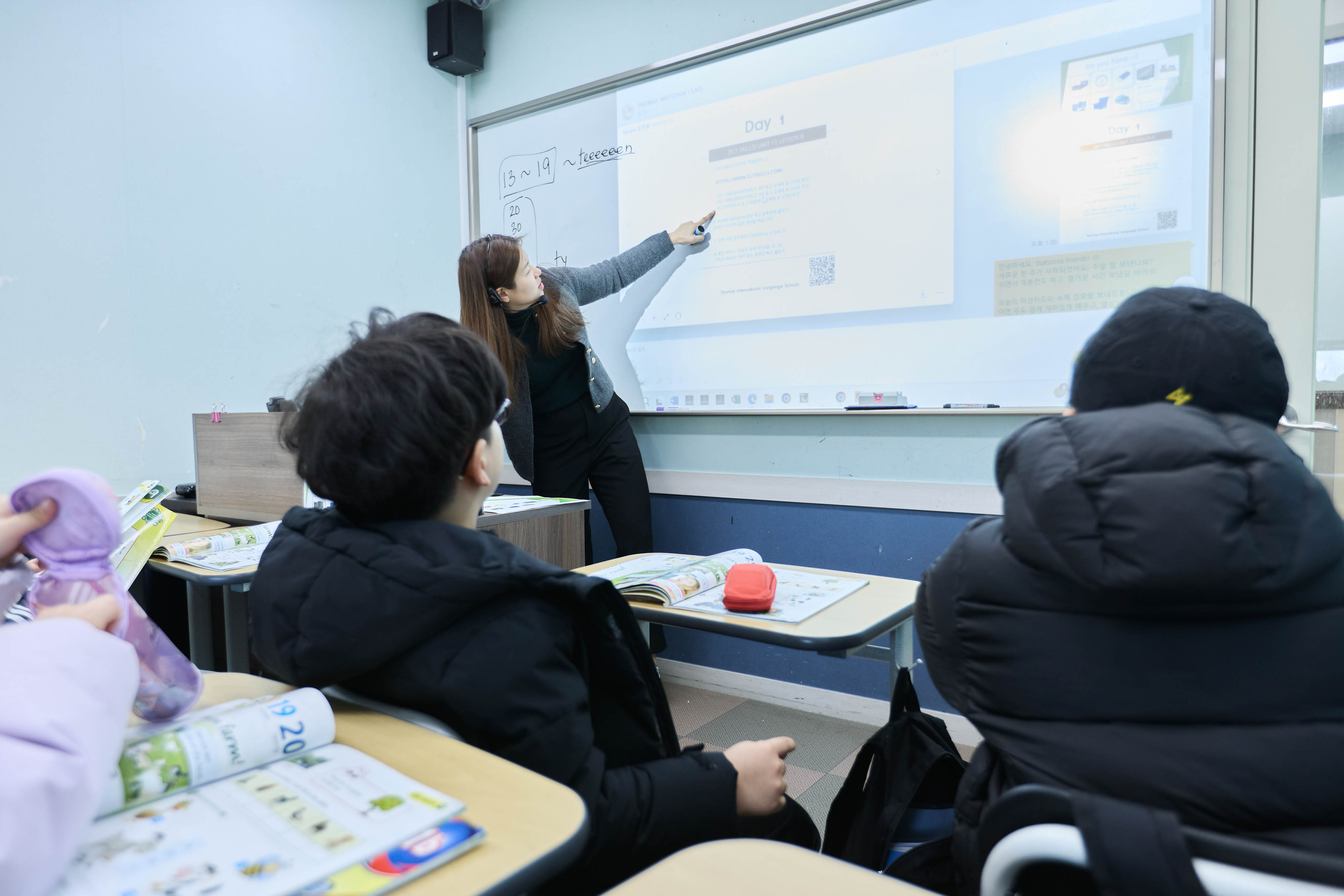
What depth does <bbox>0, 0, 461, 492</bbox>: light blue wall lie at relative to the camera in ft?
7.38

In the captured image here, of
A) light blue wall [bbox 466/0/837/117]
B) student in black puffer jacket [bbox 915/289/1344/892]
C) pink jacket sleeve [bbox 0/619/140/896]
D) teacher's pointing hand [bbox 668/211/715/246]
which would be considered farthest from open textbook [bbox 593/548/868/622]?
light blue wall [bbox 466/0/837/117]

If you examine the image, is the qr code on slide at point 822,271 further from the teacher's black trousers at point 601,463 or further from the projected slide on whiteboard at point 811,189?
the teacher's black trousers at point 601,463

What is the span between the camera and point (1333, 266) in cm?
175

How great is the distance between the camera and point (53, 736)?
0.48 metres

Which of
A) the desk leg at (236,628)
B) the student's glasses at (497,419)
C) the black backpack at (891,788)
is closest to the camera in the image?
the student's glasses at (497,419)

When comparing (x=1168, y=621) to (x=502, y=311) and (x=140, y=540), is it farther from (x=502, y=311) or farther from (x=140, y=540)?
(x=502, y=311)

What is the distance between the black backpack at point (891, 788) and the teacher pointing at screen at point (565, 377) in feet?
5.01

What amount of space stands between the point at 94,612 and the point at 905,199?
212cm

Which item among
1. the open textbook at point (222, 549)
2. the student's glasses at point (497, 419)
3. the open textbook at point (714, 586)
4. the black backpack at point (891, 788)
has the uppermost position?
the student's glasses at point (497, 419)

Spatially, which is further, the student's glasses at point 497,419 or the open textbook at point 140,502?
the open textbook at point 140,502

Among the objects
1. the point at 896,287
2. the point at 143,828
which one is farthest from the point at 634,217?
the point at 143,828

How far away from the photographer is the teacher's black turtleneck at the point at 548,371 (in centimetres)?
→ 250

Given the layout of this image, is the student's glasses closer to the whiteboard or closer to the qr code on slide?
the whiteboard

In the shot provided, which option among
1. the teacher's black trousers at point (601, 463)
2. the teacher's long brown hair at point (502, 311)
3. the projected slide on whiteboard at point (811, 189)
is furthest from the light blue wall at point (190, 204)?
the projected slide on whiteboard at point (811, 189)
